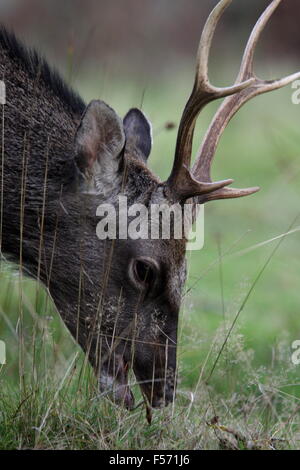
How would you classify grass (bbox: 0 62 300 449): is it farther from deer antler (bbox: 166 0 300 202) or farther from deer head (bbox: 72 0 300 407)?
deer antler (bbox: 166 0 300 202)

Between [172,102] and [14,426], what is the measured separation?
12.5 m

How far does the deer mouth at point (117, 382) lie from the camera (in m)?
5.35

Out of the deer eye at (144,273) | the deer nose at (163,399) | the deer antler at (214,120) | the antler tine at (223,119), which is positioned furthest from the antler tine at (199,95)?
the deer nose at (163,399)

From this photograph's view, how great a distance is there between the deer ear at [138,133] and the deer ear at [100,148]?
0.44 metres

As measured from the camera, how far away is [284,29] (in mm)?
21688

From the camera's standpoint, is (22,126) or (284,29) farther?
(284,29)

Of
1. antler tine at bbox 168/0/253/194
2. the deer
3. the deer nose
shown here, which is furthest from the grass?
antler tine at bbox 168/0/253/194

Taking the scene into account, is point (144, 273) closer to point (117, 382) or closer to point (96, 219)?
point (96, 219)

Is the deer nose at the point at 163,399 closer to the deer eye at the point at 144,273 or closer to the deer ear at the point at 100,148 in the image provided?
the deer eye at the point at 144,273

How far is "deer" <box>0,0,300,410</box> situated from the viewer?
18.0 ft

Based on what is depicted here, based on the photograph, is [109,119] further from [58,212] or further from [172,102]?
[172,102]

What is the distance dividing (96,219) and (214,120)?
0.86 meters

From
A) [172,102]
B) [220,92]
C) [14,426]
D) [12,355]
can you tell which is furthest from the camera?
[172,102]

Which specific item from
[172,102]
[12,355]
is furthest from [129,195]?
[172,102]
